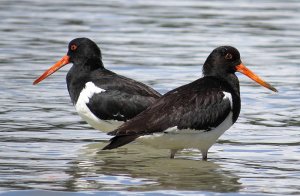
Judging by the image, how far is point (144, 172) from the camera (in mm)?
9016

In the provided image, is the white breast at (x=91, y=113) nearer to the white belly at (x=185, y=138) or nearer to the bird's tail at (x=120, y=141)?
the white belly at (x=185, y=138)

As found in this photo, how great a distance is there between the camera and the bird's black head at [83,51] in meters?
11.0

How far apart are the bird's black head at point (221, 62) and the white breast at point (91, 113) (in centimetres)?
→ 114

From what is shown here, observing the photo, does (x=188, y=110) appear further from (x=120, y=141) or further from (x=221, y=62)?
(x=221, y=62)

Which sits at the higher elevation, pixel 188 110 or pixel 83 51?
pixel 83 51

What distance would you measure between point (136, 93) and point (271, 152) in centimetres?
159

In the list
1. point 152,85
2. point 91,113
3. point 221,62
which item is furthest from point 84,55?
point 152,85

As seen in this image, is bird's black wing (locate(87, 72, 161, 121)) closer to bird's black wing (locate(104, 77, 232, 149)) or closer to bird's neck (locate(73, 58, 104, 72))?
bird's neck (locate(73, 58, 104, 72))

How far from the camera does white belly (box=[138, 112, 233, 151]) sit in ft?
29.8

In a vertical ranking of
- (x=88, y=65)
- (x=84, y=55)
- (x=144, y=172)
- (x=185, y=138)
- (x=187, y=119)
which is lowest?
(x=144, y=172)

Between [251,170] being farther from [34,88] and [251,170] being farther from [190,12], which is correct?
[190,12]

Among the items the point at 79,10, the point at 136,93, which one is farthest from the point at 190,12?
the point at 136,93

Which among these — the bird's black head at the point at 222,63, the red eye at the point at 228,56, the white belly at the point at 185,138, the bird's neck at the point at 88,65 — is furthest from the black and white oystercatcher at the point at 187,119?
the bird's neck at the point at 88,65

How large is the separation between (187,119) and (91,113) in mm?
1490
